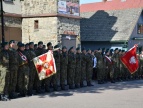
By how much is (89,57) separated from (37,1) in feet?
34.8

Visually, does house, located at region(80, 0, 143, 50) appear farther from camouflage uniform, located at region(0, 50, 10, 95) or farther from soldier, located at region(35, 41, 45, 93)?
camouflage uniform, located at region(0, 50, 10, 95)

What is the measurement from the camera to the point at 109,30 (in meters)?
30.5

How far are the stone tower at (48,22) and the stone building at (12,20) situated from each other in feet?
1.32

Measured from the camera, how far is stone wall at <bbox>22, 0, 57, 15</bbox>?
22672 mm

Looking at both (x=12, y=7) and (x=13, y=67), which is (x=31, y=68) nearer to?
(x=13, y=67)

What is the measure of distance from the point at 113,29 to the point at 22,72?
21044 millimetres

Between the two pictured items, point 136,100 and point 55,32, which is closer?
point 136,100

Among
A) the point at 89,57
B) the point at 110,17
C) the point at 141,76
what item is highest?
the point at 110,17

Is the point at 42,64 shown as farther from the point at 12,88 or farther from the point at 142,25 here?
the point at 142,25

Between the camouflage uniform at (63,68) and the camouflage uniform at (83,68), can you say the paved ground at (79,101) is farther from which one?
the camouflage uniform at (83,68)

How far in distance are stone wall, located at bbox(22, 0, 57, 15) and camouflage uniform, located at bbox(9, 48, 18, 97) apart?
42.6 feet

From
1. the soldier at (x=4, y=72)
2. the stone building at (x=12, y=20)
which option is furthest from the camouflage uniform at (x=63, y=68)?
the stone building at (x=12, y=20)

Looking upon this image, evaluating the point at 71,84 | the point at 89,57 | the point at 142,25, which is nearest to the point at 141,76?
the point at 89,57

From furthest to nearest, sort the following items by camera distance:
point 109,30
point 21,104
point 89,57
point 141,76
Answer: point 109,30, point 141,76, point 89,57, point 21,104
